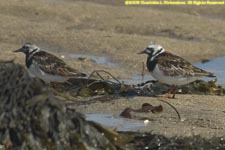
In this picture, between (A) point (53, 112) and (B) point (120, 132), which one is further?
(B) point (120, 132)

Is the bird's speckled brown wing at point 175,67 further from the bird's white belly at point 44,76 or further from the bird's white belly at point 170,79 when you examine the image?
the bird's white belly at point 44,76

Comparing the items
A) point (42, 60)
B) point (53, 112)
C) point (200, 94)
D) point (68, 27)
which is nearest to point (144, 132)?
point (53, 112)

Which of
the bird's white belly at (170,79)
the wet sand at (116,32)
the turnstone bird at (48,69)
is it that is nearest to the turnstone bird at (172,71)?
the bird's white belly at (170,79)

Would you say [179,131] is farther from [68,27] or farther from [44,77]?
[68,27]

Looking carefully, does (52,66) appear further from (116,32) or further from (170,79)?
(116,32)

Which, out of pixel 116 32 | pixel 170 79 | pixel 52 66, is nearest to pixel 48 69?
pixel 52 66

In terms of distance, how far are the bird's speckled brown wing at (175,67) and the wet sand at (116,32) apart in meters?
0.31

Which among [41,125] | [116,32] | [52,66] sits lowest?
[116,32]

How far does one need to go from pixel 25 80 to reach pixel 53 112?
1.18ft

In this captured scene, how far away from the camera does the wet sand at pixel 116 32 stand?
9.62 metres

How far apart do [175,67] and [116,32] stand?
449 cm

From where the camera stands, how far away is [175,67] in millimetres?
7598

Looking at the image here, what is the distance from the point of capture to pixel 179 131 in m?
5.60

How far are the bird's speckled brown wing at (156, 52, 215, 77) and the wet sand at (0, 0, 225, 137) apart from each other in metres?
0.31
